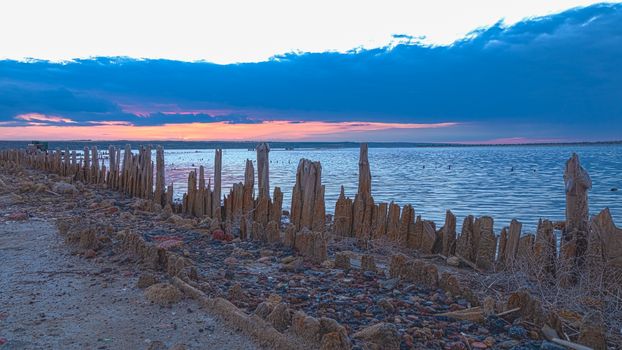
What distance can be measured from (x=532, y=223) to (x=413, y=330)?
11.2 m

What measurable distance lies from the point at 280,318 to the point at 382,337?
90cm

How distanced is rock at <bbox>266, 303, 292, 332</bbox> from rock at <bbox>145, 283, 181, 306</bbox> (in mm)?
1293

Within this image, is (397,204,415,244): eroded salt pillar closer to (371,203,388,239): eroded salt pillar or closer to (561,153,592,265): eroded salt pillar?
(371,203,388,239): eroded salt pillar

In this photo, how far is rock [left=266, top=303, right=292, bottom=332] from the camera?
4.47m

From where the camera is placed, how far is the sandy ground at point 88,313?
14.6ft

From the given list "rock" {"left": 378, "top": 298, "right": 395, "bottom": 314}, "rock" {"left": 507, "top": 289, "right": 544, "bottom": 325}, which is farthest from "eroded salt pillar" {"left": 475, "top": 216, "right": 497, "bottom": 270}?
"rock" {"left": 378, "top": 298, "right": 395, "bottom": 314}

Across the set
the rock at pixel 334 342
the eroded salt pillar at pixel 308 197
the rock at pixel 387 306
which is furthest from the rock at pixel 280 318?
the eroded salt pillar at pixel 308 197

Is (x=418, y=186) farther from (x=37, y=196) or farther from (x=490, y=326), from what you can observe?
(x=490, y=326)

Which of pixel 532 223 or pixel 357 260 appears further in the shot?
pixel 532 223

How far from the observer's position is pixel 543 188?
24.9m

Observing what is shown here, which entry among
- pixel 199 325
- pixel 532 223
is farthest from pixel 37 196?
pixel 532 223

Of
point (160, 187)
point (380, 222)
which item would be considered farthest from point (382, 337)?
point (160, 187)

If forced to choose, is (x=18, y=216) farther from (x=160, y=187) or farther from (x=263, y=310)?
(x=263, y=310)

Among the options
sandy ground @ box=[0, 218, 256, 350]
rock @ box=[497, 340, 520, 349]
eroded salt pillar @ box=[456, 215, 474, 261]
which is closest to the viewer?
rock @ box=[497, 340, 520, 349]
